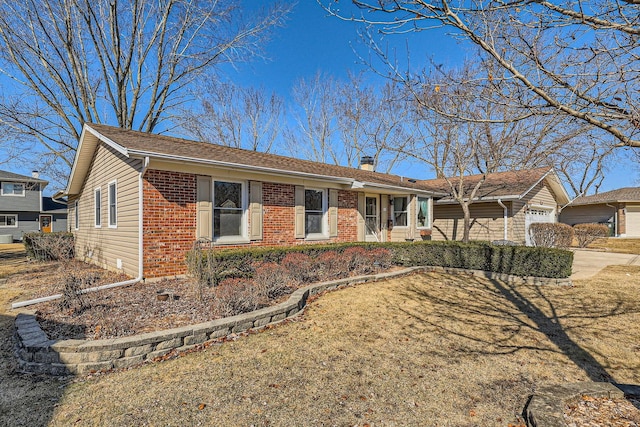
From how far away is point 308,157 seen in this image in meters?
28.2

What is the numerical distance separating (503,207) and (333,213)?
29.4 ft

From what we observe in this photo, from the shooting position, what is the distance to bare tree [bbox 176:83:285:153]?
24516mm

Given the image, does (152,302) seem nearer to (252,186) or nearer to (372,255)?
(252,186)

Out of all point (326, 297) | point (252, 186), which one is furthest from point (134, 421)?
point (252, 186)

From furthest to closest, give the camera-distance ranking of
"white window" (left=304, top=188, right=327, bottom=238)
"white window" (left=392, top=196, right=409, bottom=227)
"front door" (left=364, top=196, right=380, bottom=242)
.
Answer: "white window" (left=392, top=196, right=409, bottom=227), "front door" (left=364, top=196, right=380, bottom=242), "white window" (left=304, top=188, right=327, bottom=238)

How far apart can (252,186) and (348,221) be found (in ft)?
13.7

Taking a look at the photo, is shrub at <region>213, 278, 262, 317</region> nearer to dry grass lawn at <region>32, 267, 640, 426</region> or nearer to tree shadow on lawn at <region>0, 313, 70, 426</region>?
dry grass lawn at <region>32, 267, 640, 426</region>

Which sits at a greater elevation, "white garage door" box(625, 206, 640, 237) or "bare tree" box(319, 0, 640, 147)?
"bare tree" box(319, 0, 640, 147)

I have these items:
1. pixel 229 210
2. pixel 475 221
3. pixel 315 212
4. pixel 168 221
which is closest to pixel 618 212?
pixel 475 221

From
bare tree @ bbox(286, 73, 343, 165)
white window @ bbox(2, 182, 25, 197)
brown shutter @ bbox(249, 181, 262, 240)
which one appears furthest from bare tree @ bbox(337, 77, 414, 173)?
white window @ bbox(2, 182, 25, 197)

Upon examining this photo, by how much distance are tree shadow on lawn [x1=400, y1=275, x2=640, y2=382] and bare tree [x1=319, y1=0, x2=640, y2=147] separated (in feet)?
9.35

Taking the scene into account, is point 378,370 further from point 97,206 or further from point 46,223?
point 46,223

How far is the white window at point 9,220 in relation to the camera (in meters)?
27.1

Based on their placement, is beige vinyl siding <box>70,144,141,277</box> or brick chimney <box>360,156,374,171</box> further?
brick chimney <box>360,156,374,171</box>
